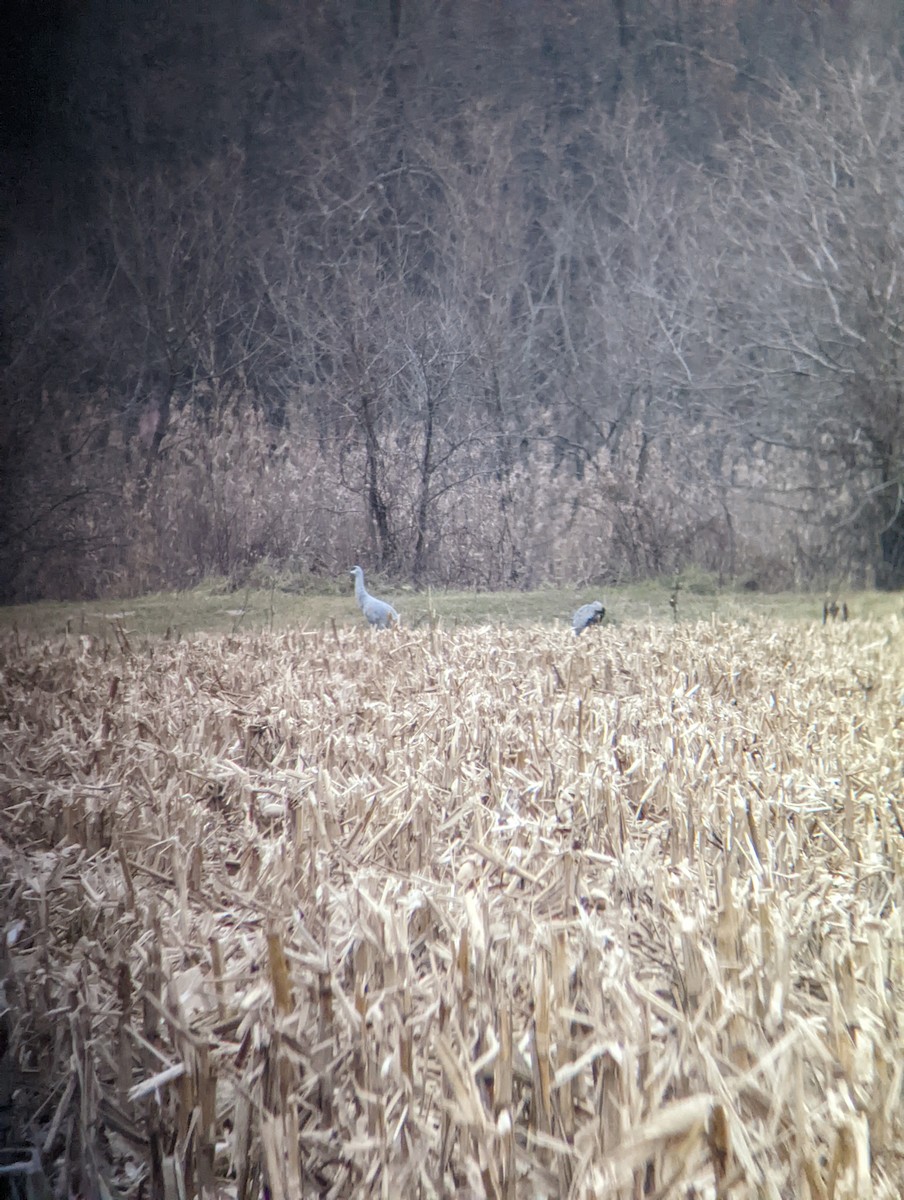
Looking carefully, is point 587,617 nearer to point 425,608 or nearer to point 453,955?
point 425,608

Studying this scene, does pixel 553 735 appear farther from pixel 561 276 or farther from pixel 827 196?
pixel 561 276

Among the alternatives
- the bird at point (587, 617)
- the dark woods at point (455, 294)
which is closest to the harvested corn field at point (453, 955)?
the dark woods at point (455, 294)

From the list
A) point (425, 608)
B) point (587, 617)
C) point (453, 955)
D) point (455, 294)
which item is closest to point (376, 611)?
point (425, 608)

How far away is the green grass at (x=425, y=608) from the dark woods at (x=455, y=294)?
130mm

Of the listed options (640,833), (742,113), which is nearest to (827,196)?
(742,113)

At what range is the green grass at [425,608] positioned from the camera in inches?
132

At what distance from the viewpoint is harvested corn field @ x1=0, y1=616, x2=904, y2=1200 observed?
0.77 m

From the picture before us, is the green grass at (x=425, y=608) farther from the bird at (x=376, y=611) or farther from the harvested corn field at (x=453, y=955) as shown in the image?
the harvested corn field at (x=453, y=955)

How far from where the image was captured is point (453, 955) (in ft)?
3.29

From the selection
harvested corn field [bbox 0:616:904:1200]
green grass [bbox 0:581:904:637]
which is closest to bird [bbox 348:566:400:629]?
green grass [bbox 0:581:904:637]

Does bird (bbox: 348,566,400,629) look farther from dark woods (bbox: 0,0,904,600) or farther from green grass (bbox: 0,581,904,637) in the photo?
dark woods (bbox: 0,0,904,600)

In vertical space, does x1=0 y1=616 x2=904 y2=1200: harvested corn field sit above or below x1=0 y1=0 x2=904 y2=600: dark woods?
below

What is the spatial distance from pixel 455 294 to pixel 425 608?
2816mm

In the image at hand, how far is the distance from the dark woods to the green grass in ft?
0.43
